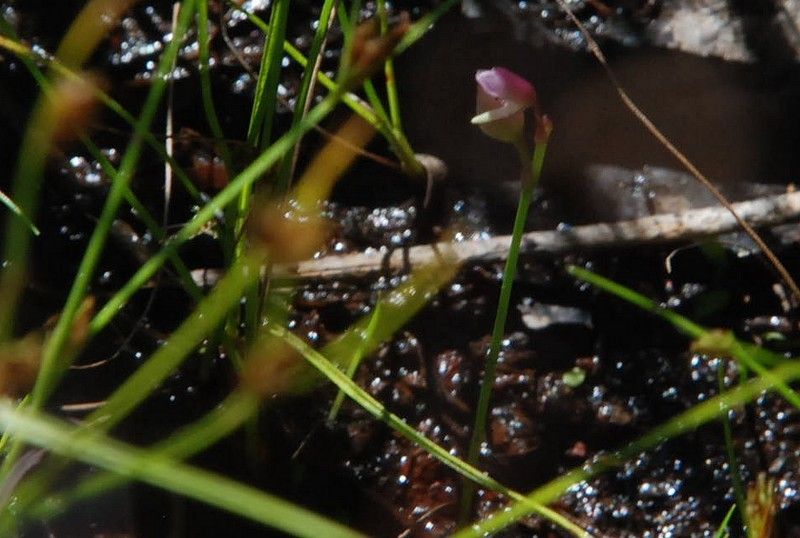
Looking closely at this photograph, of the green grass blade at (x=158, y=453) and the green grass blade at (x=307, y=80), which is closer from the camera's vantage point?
the green grass blade at (x=158, y=453)

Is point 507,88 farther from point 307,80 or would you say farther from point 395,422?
point 395,422

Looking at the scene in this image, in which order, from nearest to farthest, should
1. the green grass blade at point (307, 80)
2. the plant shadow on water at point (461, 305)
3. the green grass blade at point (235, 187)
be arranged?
the green grass blade at point (235, 187), the green grass blade at point (307, 80), the plant shadow on water at point (461, 305)

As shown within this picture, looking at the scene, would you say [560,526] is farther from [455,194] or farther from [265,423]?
[455,194]

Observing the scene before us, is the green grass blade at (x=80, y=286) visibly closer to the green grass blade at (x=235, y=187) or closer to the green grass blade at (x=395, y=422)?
the green grass blade at (x=235, y=187)

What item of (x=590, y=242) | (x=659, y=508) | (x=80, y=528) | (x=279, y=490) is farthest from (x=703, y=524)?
(x=80, y=528)

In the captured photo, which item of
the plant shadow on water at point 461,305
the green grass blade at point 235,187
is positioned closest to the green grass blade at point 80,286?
the green grass blade at point 235,187

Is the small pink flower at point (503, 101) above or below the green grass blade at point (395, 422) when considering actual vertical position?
above
